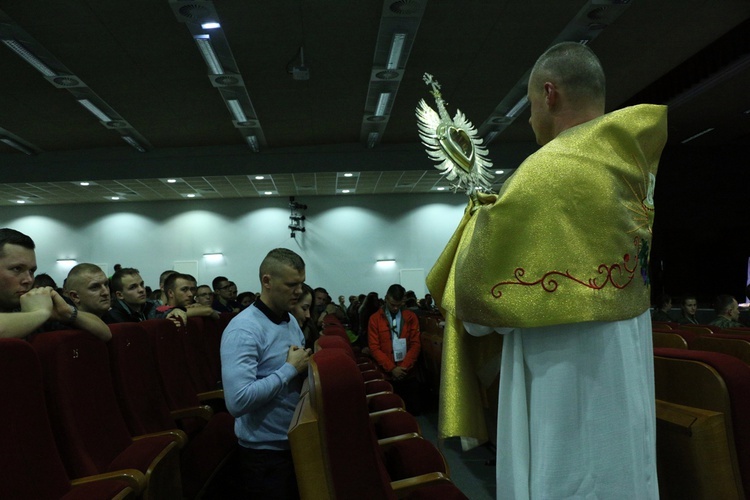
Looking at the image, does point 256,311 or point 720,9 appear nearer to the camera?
point 256,311

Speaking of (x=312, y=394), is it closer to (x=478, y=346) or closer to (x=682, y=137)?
(x=478, y=346)

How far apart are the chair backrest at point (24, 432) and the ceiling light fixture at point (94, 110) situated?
357 inches

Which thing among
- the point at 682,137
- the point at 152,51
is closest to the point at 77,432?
the point at 152,51

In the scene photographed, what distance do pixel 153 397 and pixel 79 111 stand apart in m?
9.04

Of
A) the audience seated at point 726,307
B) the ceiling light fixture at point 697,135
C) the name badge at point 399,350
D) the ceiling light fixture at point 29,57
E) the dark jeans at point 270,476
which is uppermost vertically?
the ceiling light fixture at point 697,135

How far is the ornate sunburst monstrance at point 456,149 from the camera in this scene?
1608 mm

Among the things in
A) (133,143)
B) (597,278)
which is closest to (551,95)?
(597,278)

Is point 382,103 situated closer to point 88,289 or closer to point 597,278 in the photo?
point 88,289

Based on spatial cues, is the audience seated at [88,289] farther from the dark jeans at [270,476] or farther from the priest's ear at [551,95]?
the priest's ear at [551,95]

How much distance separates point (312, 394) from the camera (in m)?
1.21

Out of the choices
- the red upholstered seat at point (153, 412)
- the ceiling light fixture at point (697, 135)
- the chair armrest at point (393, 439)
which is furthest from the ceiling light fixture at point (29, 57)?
the ceiling light fixture at point (697, 135)

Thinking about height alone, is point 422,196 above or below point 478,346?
above

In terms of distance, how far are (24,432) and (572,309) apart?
1496mm

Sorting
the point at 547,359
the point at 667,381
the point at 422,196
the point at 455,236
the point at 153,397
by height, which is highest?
the point at 422,196
